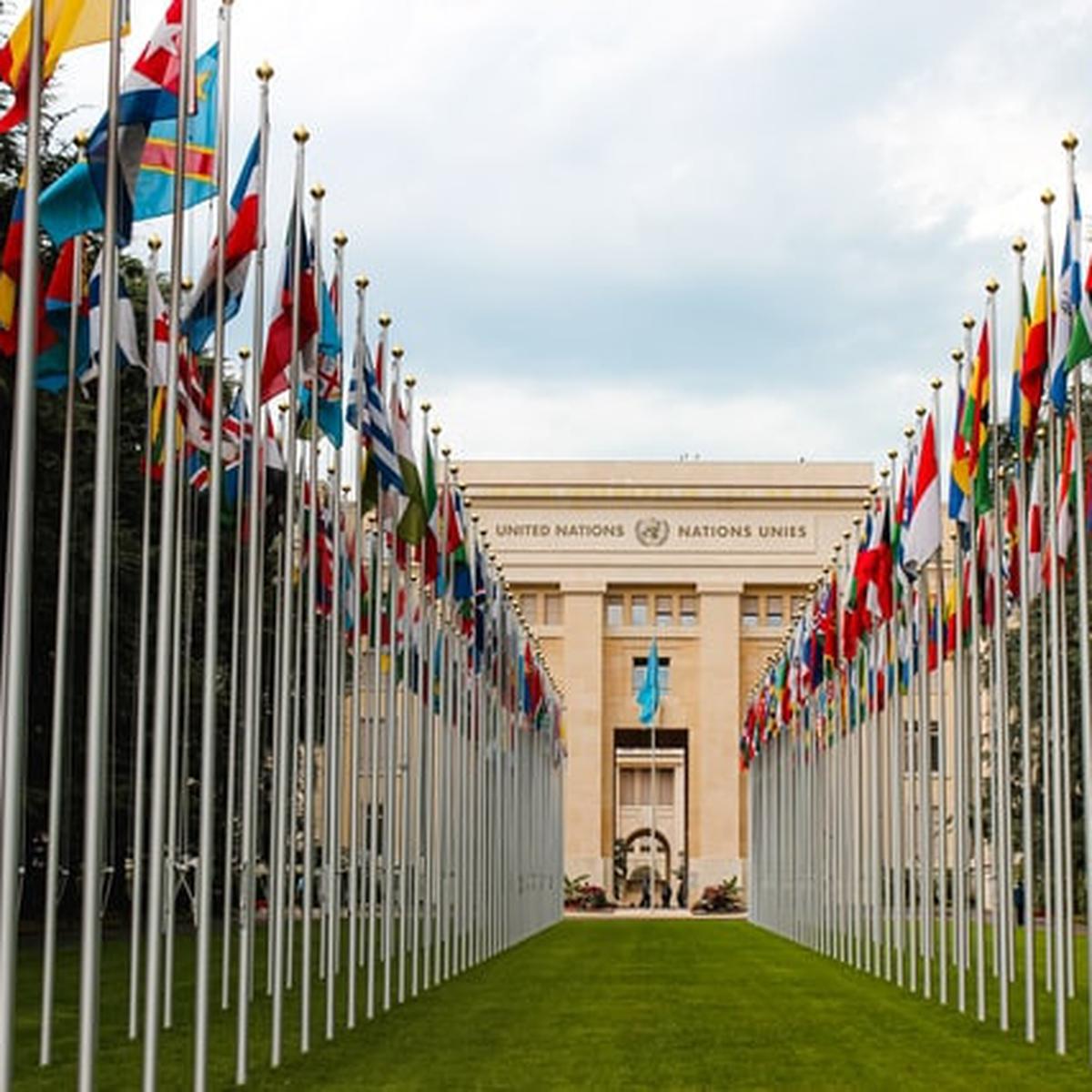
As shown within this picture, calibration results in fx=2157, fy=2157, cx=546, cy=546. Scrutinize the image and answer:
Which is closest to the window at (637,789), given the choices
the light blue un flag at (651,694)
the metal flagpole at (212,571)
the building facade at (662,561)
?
the building facade at (662,561)

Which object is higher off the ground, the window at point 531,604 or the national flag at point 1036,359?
the window at point 531,604

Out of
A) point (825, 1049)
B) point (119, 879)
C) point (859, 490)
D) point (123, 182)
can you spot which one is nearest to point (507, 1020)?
point (825, 1049)

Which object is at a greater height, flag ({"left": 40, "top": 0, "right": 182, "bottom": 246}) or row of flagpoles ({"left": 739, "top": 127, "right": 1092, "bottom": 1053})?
flag ({"left": 40, "top": 0, "right": 182, "bottom": 246})

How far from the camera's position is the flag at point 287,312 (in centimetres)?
2170

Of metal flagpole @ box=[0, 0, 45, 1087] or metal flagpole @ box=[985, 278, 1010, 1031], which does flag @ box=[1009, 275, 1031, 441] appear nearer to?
metal flagpole @ box=[985, 278, 1010, 1031]

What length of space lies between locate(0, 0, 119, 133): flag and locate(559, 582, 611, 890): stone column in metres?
76.8

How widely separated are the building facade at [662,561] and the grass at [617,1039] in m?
56.7

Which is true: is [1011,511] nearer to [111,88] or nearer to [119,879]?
[111,88]

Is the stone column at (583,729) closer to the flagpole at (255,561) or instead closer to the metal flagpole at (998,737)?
the metal flagpole at (998,737)

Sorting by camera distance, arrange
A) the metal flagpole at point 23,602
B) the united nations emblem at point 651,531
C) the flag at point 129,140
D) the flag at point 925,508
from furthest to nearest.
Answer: the united nations emblem at point 651,531, the flag at point 925,508, the flag at point 129,140, the metal flagpole at point 23,602

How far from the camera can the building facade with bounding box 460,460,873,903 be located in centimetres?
9438

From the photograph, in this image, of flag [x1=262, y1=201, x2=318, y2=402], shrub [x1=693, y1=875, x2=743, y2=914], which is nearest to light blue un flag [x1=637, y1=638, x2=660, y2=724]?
shrub [x1=693, y1=875, x2=743, y2=914]

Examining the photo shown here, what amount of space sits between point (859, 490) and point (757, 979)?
5998cm

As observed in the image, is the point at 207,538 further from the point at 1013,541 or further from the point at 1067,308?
the point at 1013,541
